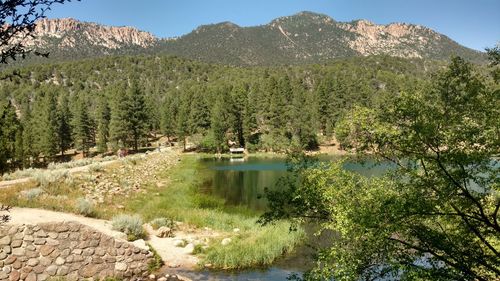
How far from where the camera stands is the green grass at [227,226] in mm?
18500

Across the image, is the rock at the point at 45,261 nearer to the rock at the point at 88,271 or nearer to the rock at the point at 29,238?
the rock at the point at 29,238

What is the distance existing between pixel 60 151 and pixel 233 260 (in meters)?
92.2

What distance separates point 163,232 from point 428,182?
15.3m

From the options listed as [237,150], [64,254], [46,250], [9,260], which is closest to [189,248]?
[64,254]

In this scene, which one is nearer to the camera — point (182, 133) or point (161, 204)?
point (161, 204)

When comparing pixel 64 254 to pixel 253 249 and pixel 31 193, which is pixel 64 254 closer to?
pixel 31 193

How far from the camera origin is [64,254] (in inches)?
606

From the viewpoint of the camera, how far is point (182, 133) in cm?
9725

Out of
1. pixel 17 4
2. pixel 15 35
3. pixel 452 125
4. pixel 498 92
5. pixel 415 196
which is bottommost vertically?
pixel 415 196

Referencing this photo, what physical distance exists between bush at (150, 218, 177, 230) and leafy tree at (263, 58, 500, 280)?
44.2 feet

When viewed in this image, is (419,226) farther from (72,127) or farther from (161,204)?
(72,127)

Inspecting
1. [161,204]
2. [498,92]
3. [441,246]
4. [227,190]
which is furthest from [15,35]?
[227,190]

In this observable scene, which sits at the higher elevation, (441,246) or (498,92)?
(498,92)

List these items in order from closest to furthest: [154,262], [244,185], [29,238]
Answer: [29,238] < [154,262] < [244,185]
